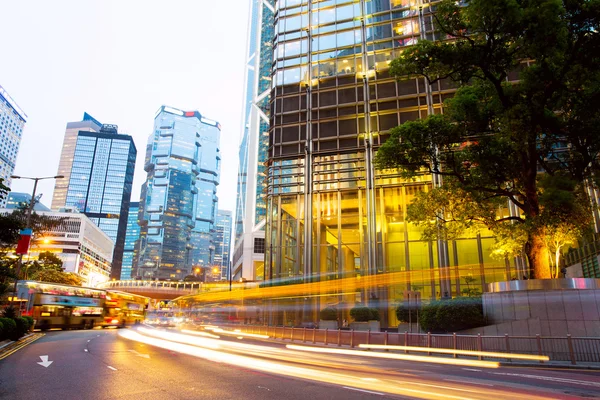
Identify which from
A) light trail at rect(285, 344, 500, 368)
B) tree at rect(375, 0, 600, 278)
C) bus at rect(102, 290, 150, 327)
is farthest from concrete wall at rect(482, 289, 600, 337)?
bus at rect(102, 290, 150, 327)

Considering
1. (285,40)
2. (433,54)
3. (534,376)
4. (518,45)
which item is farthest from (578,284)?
(285,40)

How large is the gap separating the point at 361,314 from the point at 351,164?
47.2 ft

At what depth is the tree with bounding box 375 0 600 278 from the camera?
53.2 ft

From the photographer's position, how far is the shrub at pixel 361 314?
30.3 m

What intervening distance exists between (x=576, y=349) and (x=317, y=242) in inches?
928

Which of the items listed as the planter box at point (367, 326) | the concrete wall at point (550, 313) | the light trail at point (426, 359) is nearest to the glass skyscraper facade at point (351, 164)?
the planter box at point (367, 326)

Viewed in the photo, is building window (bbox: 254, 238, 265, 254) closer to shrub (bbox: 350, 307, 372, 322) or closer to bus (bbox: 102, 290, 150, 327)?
bus (bbox: 102, 290, 150, 327)

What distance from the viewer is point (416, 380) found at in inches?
423

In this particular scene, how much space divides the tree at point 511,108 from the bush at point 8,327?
20.2 meters

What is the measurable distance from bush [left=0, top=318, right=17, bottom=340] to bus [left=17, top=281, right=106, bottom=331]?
13.6m

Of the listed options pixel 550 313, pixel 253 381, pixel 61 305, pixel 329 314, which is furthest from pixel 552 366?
pixel 61 305

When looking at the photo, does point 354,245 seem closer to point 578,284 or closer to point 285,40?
point 578,284

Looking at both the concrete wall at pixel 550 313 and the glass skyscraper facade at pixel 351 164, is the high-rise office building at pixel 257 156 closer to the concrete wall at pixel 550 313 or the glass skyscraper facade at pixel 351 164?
the glass skyscraper facade at pixel 351 164

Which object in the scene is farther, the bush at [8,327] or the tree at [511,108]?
the bush at [8,327]
